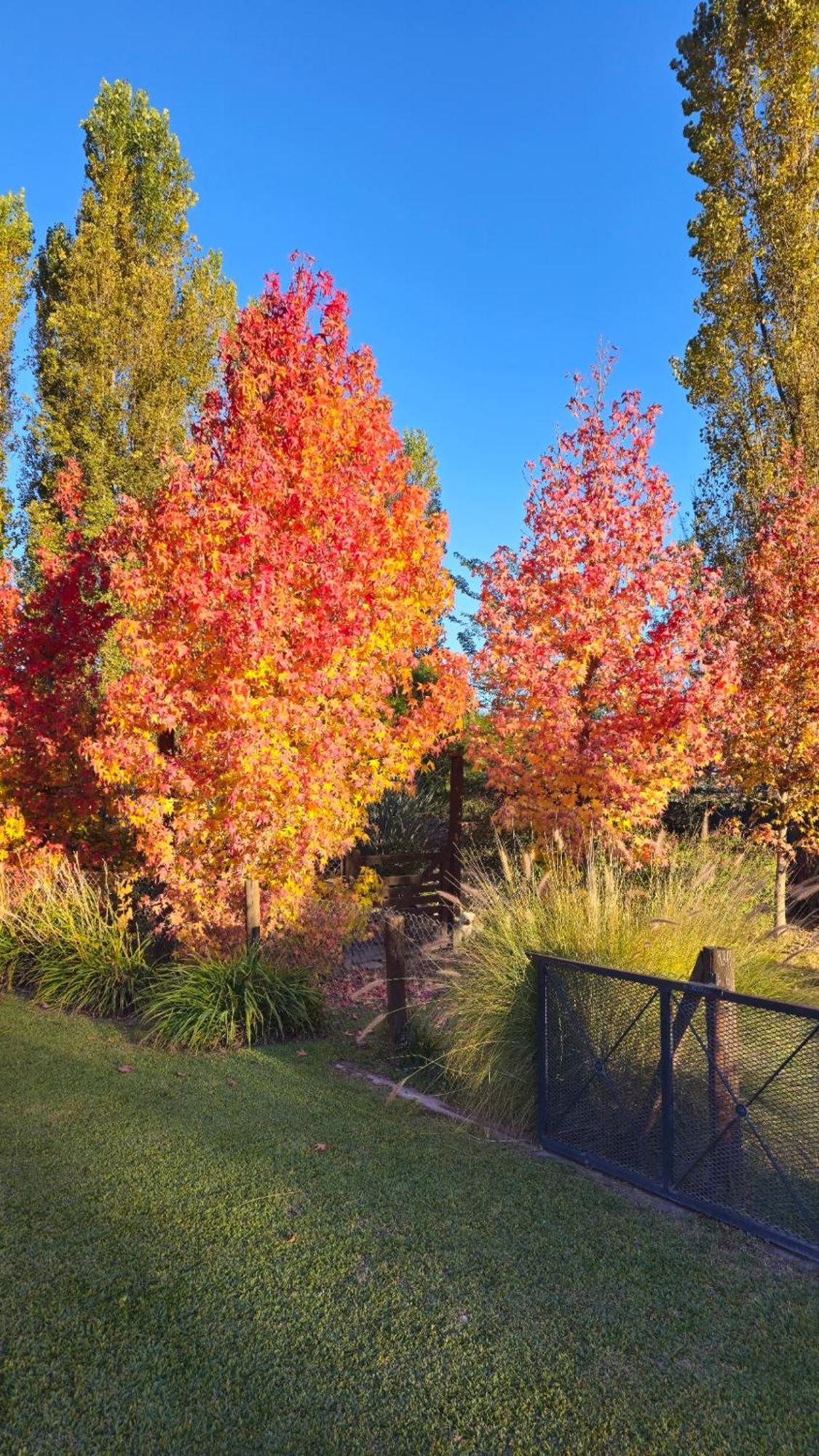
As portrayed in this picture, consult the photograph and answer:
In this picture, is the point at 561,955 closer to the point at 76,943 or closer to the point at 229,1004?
the point at 229,1004

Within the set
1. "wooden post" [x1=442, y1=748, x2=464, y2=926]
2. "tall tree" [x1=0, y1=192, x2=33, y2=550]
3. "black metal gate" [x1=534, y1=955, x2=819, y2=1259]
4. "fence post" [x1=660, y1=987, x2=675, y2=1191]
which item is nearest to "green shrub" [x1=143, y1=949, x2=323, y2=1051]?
"black metal gate" [x1=534, y1=955, x2=819, y2=1259]

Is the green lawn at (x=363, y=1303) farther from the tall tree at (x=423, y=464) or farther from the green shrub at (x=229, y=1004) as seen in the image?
the tall tree at (x=423, y=464)

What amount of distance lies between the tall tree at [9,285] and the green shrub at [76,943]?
11308mm

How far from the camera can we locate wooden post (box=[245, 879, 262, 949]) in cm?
755

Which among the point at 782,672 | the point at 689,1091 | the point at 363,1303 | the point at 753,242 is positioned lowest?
the point at 363,1303

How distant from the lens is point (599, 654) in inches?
349

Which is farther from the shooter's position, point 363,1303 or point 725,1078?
point 725,1078

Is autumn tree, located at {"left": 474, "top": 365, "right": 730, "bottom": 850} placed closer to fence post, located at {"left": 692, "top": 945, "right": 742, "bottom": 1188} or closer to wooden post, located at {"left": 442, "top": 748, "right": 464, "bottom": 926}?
wooden post, located at {"left": 442, "top": 748, "right": 464, "bottom": 926}

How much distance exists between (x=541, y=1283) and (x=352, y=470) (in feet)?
22.8

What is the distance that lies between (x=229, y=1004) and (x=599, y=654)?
15.9ft

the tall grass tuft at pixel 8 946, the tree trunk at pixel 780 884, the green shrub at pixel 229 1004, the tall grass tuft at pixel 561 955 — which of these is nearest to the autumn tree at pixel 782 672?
the tree trunk at pixel 780 884

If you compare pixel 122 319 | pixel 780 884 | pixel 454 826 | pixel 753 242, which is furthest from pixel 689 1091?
pixel 122 319

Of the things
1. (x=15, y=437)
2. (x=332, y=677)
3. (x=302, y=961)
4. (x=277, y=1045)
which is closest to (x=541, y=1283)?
(x=277, y=1045)

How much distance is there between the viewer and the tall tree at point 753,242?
13.3m
